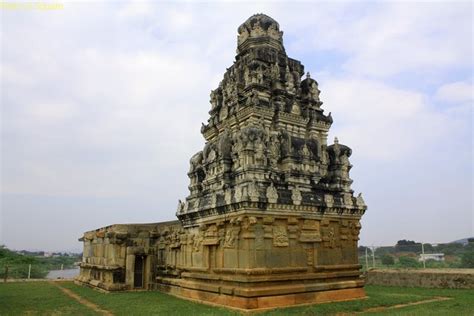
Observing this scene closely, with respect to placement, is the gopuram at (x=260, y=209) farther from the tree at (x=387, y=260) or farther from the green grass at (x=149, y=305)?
the tree at (x=387, y=260)

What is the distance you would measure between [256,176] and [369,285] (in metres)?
11.1

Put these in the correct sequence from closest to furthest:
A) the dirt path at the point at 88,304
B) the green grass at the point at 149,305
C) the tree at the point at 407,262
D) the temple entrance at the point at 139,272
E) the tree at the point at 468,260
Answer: the green grass at the point at 149,305
the dirt path at the point at 88,304
the temple entrance at the point at 139,272
the tree at the point at 468,260
the tree at the point at 407,262

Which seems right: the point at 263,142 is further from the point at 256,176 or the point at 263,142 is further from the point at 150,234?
the point at 150,234

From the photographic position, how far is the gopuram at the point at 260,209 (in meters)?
12.1

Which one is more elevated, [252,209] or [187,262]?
[252,209]

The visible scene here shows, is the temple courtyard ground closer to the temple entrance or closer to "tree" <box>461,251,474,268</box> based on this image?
the temple entrance

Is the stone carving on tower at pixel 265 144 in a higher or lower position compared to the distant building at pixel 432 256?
higher

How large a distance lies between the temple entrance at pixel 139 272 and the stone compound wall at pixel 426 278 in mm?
11481

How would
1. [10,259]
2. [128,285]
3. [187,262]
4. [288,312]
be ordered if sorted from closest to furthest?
[288,312], [187,262], [128,285], [10,259]

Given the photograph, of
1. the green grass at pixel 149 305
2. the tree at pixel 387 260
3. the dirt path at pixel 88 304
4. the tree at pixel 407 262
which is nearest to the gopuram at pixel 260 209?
the green grass at pixel 149 305

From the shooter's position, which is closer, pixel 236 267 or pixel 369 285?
pixel 236 267

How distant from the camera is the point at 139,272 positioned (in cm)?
1825

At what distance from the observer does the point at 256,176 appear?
12.8 metres

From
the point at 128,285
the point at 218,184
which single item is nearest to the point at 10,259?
the point at 128,285
